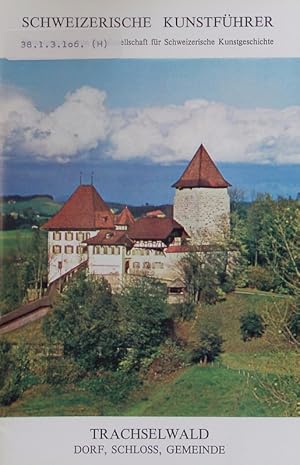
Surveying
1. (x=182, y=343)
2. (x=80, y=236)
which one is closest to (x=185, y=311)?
(x=182, y=343)

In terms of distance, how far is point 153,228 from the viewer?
92 centimetres

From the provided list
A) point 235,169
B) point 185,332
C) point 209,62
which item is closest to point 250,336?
point 185,332

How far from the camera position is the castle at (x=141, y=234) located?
36.3 inches

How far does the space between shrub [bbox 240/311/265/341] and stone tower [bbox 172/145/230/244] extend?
0.09 meters

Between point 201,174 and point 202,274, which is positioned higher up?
point 201,174

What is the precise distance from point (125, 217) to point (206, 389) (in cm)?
19

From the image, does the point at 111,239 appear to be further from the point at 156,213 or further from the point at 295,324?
the point at 295,324

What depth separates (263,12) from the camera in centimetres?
92

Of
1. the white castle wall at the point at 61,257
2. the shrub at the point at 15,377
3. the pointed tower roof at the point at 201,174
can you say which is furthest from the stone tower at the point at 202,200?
the shrub at the point at 15,377

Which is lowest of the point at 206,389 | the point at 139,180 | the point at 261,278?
the point at 206,389

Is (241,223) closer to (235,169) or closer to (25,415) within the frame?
(235,169)

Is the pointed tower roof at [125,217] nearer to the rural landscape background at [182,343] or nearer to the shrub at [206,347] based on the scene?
the rural landscape background at [182,343]

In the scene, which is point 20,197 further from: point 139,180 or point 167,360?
point 167,360
